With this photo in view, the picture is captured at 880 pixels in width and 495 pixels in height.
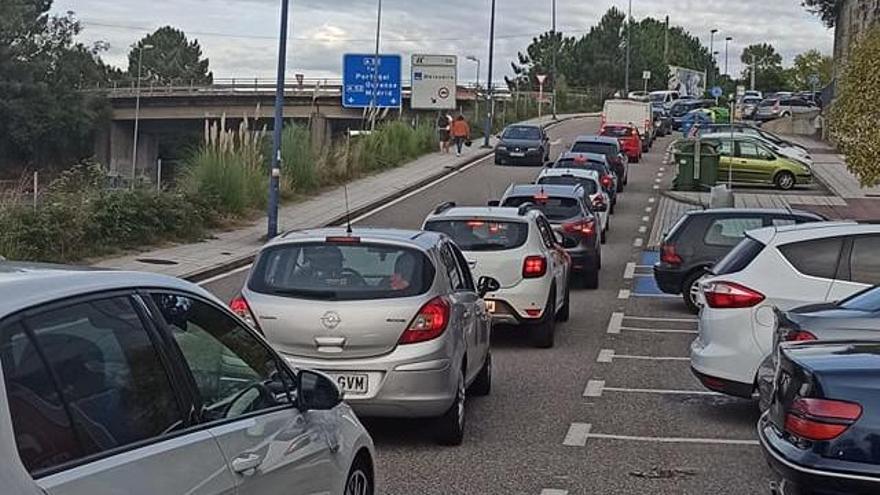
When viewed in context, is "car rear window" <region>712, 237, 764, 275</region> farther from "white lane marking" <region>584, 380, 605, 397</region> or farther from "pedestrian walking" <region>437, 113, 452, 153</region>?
"pedestrian walking" <region>437, 113, 452, 153</region>

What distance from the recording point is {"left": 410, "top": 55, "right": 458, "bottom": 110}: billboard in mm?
56656

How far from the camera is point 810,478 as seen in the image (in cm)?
595

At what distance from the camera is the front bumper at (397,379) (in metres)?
9.41

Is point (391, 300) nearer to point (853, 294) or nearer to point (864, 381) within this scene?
point (853, 294)

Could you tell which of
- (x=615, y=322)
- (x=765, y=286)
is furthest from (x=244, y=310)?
(x=615, y=322)

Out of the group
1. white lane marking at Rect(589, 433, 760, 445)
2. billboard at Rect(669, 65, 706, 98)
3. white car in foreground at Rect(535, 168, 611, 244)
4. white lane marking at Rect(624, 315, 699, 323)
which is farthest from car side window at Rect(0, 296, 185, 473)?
billboard at Rect(669, 65, 706, 98)

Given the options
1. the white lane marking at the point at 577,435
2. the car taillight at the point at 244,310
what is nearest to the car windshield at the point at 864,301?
the white lane marking at the point at 577,435

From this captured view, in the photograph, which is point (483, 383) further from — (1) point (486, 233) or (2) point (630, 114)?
(2) point (630, 114)

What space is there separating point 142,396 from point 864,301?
650 centimetres

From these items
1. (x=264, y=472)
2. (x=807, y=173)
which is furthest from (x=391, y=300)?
(x=807, y=173)

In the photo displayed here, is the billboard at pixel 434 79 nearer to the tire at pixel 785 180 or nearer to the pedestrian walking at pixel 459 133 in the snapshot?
the pedestrian walking at pixel 459 133

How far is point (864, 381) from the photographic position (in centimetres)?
591

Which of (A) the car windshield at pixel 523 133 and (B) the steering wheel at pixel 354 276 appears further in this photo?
(A) the car windshield at pixel 523 133

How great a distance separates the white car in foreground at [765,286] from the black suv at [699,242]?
25.2ft
